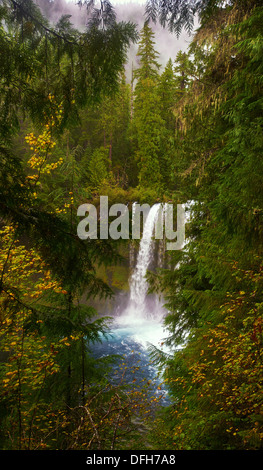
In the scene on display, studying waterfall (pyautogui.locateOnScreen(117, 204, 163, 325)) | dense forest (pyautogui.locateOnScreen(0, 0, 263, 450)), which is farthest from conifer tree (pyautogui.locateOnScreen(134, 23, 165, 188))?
dense forest (pyautogui.locateOnScreen(0, 0, 263, 450))

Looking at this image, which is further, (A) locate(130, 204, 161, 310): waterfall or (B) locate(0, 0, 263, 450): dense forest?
(A) locate(130, 204, 161, 310): waterfall

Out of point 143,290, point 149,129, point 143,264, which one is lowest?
point 143,290

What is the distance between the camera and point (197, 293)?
4648 mm

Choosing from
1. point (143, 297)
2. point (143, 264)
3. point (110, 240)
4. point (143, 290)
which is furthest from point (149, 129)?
point (110, 240)

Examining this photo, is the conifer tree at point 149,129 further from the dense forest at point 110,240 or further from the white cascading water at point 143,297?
the dense forest at point 110,240

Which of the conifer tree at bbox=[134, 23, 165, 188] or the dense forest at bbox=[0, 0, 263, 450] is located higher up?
the conifer tree at bbox=[134, 23, 165, 188]

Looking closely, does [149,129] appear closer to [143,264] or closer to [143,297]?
[143,264]

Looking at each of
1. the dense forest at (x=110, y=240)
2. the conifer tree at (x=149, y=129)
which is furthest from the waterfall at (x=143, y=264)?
the dense forest at (x=110, y=240)

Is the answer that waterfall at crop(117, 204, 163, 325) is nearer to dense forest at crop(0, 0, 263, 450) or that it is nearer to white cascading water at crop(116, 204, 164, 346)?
white cascading water at crop(116, 204, 164, 346)
